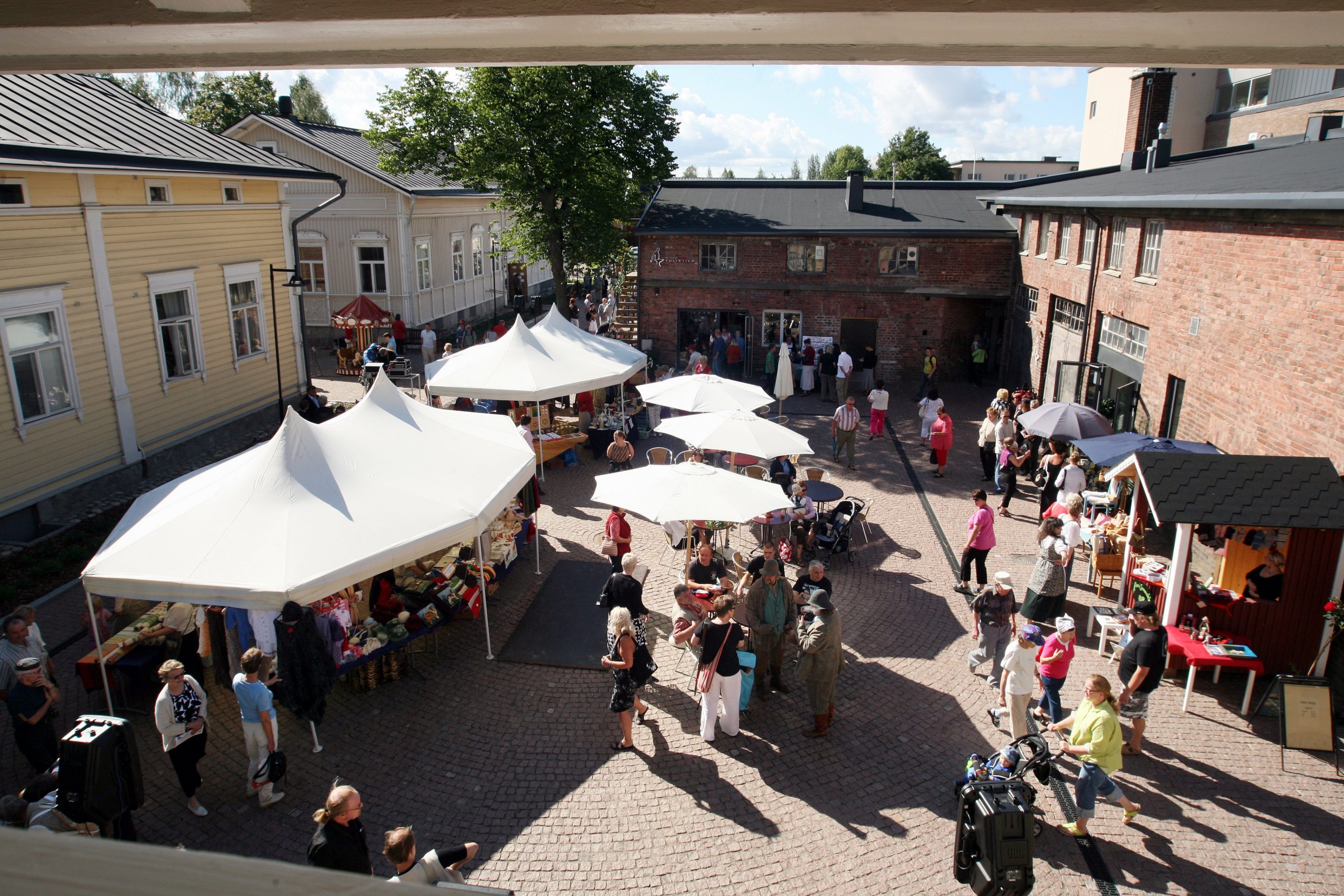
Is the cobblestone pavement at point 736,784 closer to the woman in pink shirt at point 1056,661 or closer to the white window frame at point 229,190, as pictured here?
the woman in pink shirt at point 1056,661

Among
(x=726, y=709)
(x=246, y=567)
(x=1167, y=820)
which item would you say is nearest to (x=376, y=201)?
(x=246, y=567)

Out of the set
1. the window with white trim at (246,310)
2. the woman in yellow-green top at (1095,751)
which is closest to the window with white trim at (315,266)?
the window with white trim at (246,310)

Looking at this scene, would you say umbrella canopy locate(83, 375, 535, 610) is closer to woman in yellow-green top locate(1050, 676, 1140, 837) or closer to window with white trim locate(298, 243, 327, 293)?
woman in yellow-green top locate(1050, 676, 1140, 837)

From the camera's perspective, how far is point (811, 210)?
27594 millimetres

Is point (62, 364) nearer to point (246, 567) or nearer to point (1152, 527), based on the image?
Answer: point (246, 567)

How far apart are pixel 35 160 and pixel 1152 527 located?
16.5 meters

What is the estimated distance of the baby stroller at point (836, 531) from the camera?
1255 centimetres

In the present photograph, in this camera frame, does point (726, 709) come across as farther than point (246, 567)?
Yes

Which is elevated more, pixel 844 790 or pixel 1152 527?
pixel 1152 527

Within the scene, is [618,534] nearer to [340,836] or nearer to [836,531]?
[836,531]

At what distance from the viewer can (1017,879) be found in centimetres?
592

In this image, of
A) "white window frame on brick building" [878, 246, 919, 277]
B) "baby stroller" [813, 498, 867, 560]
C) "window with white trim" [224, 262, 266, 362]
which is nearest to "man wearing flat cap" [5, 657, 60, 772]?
"baby stroller" [813, 498, 867, 560]

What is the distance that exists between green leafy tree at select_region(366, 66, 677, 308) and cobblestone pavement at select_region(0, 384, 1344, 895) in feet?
59.9

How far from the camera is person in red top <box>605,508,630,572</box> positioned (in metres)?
10.7
